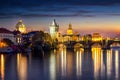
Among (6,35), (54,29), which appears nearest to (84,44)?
(54,29)

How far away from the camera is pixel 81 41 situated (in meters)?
84.8

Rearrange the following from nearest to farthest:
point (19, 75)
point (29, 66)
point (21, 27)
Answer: point (19, 75)
point (29, 66)
point (21, 27)

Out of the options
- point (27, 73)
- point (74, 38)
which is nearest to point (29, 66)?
point (27, 73)

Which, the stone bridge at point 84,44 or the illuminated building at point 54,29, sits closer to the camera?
the stone bridge at point 84,44

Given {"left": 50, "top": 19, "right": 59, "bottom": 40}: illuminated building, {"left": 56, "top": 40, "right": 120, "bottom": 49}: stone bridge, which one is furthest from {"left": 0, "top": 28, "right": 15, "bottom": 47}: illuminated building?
{"left": 50, "top": 19, "right": 59, "bottom": 40}: illuminated building

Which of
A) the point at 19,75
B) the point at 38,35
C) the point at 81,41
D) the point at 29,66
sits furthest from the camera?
the point at 81,41

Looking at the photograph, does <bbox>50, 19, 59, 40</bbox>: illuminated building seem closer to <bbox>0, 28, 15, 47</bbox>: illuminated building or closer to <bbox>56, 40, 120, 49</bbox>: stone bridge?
<bbox>56, 40, 120, 49</bbox>: stone bridge

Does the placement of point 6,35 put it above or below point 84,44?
above

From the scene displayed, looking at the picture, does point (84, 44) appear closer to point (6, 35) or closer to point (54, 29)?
point (54, 29)

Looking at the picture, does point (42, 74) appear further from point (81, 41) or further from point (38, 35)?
point (81, 41)

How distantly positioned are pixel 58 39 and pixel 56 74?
2232 inches

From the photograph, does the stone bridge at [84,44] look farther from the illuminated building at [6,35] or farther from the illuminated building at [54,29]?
the illuminated building at [6,35]

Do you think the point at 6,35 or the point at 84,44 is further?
the point at 84,44

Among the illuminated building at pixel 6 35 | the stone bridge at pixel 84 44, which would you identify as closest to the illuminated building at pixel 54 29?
the stone bridge at pixel 84 44
